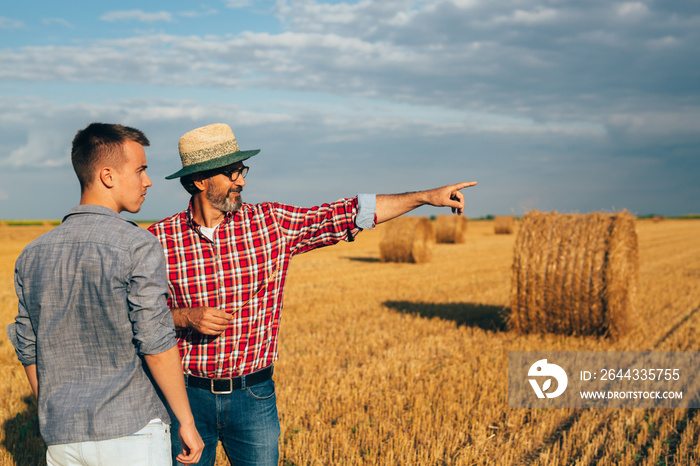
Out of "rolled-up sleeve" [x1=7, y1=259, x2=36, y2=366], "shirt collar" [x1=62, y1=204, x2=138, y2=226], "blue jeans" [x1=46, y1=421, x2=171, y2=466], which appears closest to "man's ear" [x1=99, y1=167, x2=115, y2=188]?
"shirt collar" [x1=62, y1=204, x2=138, y2=226]

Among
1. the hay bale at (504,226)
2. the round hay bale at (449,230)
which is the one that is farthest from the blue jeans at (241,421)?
the hay bale at (504,226)

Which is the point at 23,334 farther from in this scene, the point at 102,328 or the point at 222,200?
the point at 222,200

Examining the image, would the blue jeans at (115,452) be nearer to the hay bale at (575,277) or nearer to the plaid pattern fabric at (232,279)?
the plaid pattern fabric at (232,279)

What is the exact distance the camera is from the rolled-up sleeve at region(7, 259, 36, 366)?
229 centimetres

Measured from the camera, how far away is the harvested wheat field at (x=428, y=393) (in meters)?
4.84

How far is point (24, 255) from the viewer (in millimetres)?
2242

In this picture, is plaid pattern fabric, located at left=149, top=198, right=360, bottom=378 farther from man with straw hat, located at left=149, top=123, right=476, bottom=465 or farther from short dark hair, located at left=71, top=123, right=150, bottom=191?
short dark hair, located at left=71, top=123, right=150, bottom=191

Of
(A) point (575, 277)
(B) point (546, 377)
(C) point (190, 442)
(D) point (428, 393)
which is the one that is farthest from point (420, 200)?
(A) point (575, 277)

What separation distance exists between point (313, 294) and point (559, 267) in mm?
6171

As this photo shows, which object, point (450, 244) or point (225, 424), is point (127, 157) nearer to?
point (225, 424)

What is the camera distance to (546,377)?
Answer: 269 inches

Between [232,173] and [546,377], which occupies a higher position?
[232,173]

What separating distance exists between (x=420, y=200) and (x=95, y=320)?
5.78 feet

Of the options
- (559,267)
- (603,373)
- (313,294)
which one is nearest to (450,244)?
(313,294)
